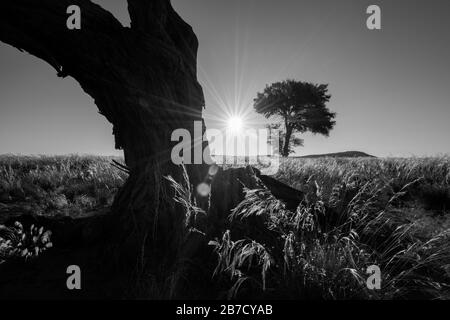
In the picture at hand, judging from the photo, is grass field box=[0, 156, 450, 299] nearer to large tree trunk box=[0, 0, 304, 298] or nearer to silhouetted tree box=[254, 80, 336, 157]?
large tree trunk box=[0, 0, 304, 298]

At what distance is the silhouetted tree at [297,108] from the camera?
36250mm

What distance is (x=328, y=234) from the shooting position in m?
3.06

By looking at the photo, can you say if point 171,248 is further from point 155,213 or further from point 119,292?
point 119,292

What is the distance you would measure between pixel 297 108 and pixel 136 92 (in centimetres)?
3545

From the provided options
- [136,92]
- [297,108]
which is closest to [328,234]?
[136,92]

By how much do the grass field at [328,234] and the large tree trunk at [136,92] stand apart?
1.80 ft

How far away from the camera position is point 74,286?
2.71 metres

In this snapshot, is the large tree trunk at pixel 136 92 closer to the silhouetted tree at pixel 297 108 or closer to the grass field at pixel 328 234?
the grass field at pixel 328 234

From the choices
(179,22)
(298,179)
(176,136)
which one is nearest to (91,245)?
(176,136)

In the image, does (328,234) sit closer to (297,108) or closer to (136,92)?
(136,92)

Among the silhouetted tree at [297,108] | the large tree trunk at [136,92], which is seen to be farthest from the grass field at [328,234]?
the silhouetted tree at [297,108]
